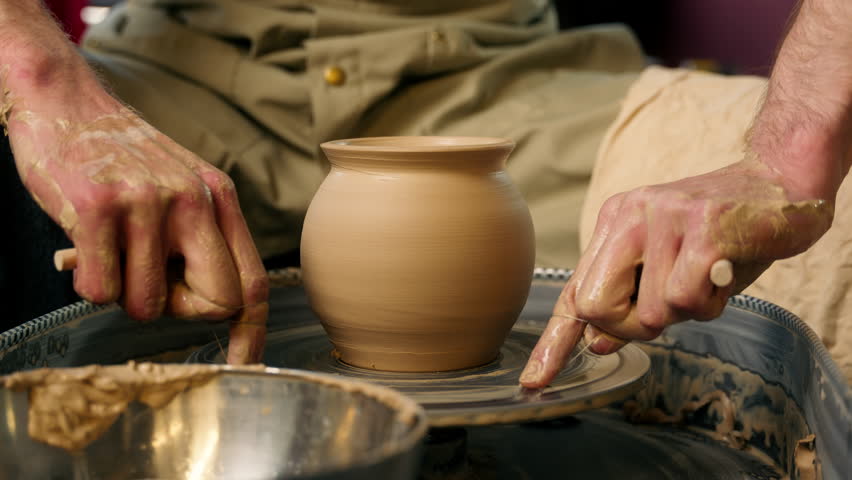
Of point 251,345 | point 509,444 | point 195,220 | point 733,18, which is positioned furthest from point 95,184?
point 733,18

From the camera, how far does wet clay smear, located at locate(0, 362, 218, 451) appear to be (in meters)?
0.66

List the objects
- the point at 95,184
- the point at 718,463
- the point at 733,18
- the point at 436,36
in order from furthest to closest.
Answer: the point at 733,18
the point at 436,36
the point at 718,463
the point at 95,184

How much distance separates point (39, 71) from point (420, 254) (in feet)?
1.58

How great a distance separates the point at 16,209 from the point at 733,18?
2.75 metres

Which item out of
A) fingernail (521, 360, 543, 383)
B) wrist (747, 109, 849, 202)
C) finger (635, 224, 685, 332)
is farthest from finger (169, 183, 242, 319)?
wrist (747, 109, 849, 202)

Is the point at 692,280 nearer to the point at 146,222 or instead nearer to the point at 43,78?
the point at 146,222

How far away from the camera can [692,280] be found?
81cm

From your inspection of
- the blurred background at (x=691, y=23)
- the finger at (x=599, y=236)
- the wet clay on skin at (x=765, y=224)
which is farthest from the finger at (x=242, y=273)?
the blurred background at (x=691, y=23)

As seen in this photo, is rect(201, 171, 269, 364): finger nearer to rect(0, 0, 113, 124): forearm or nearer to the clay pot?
the clay pot

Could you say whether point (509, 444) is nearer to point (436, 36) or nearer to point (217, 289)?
point (217, 289)

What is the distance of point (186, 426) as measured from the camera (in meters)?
0.72

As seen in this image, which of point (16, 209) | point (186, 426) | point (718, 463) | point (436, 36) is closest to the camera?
point (186, 426)

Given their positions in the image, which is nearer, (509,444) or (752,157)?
(752,157)

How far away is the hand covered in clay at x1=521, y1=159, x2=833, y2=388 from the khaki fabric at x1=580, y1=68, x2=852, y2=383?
422mm
